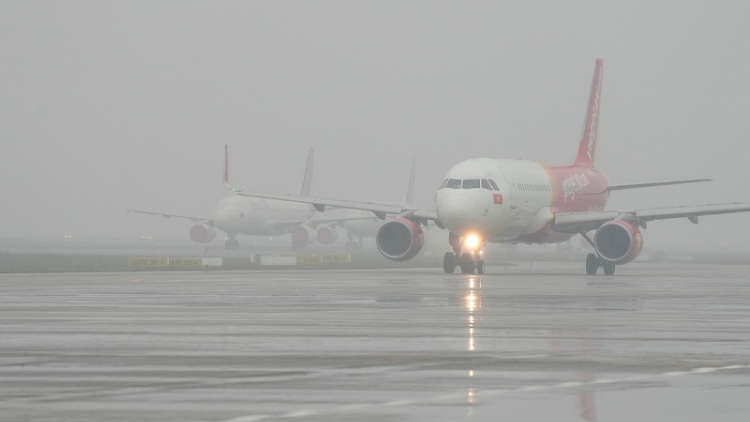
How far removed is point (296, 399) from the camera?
11.1m

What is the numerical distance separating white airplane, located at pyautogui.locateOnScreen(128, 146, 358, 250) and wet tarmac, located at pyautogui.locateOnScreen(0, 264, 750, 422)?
87.2 meters

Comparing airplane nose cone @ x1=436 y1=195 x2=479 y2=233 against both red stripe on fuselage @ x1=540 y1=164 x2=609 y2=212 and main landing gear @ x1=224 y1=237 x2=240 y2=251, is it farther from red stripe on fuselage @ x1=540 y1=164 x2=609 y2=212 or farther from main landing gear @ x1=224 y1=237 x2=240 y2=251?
main landing gear @ x1=224 y1=237 x2=240 y2=251

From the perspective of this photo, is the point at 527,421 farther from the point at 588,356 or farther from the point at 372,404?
the point at 588,356

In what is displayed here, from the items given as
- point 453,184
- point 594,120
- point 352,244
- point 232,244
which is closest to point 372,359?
point 453,184

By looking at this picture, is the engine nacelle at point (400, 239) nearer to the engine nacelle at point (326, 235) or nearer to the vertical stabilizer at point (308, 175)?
the vertical stabilizer at point (308, 175)

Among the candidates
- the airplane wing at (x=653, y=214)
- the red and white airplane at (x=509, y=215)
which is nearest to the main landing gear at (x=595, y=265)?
the red and white airplane at (x=509, y=215)

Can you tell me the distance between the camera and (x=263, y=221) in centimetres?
11806

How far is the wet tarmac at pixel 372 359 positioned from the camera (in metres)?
10.6

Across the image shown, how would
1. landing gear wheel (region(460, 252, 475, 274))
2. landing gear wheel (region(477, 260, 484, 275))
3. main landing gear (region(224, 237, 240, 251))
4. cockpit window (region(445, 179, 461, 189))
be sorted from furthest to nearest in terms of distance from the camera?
main landing gear (region(224, 237, 240, 251)) → landing gear wheel (region(460, 252, 475, 274)) → landing gear wheel (region(477, 260, 484, 275)) → cockpit window (region(445, 179, 461, 189))

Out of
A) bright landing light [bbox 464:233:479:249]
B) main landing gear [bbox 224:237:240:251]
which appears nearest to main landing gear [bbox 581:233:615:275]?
bright landing light [bbox 464:233:479:249]

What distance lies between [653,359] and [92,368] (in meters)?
5.99

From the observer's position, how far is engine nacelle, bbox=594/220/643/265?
4738 cm

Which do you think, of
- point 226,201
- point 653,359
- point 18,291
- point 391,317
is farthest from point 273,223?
point 653,359

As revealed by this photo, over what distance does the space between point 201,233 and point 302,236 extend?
38.5 ft
